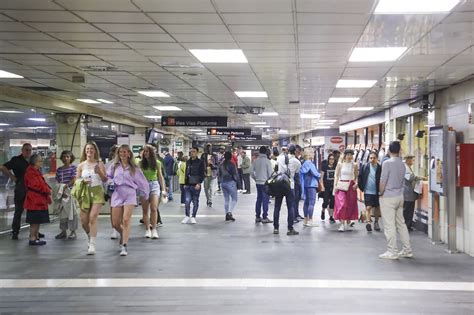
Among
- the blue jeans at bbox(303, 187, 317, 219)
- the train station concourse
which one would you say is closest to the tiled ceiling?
the train station concourse

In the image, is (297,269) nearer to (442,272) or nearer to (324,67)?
(442,272)

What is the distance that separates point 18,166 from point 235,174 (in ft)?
13.9

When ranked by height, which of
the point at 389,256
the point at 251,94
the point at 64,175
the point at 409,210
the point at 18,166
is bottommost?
the point at 389,256

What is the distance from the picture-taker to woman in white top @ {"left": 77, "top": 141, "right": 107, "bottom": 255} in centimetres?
718

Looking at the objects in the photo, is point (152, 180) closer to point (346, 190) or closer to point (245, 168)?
point (346, 190)

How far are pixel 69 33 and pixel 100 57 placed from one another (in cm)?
136

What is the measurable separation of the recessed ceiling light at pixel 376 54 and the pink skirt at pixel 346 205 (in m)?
3.28

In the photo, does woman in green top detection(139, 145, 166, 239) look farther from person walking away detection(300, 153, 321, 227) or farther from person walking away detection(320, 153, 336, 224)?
person walking away detection(320, 153, 336, 224)

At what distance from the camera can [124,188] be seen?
7.03 m

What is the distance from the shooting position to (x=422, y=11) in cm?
452

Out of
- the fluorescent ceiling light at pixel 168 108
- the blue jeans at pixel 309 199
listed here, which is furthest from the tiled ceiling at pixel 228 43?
the fluorescent ceiling light at pixel 168 108

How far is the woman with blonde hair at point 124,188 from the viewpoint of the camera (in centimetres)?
702

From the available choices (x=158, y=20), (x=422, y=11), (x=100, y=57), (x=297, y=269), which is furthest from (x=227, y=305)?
(x=100, y=57)

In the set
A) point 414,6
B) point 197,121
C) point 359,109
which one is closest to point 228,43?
point 414,6
